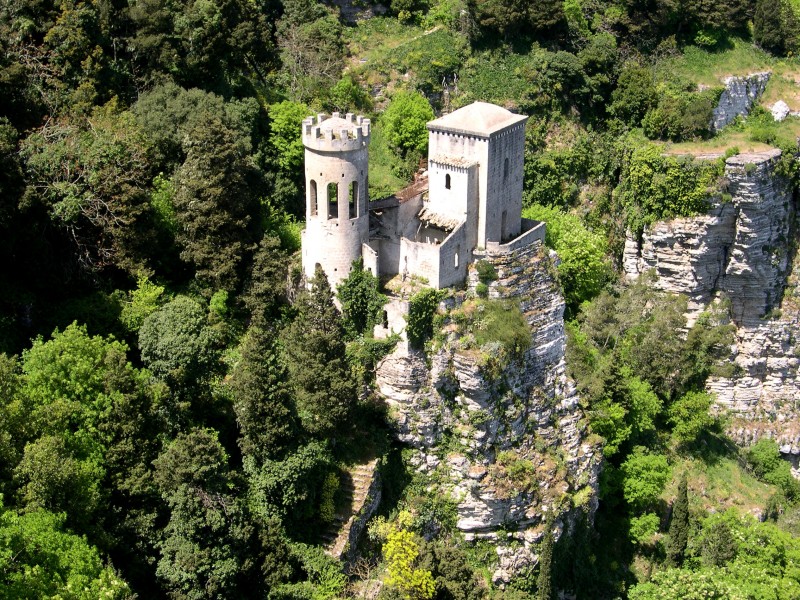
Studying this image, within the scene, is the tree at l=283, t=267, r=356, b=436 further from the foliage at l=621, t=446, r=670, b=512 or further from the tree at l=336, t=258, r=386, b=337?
the foliage at l=621, t=446, r=670, b=512

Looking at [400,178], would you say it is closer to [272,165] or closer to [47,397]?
[272,165]

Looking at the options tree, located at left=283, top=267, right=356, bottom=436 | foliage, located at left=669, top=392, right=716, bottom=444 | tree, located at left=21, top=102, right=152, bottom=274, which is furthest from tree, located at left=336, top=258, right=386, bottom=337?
foliage, located at left=669, top=392, right=716, bottom=444

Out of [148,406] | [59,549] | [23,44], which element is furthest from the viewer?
[23,44]

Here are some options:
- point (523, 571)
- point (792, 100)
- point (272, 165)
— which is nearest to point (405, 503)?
point (523, 571)

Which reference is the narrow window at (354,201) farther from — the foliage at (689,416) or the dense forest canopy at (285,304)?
the foliage at (689,416)

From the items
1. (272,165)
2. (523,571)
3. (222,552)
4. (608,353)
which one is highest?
(272,165)
